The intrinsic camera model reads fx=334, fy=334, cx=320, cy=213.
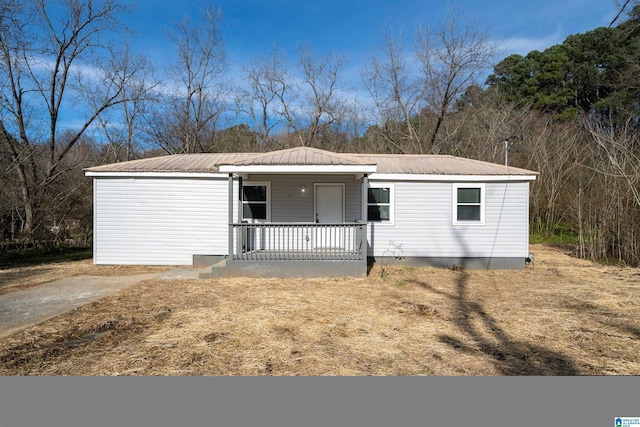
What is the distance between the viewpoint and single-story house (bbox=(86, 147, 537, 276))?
10.1 metres

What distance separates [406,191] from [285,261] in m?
4.24

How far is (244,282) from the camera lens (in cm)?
817

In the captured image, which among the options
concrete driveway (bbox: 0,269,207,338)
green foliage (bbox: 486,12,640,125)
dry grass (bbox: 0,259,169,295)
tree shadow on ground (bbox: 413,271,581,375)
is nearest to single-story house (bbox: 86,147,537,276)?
dry grass (bbox: 0,259,169,295)

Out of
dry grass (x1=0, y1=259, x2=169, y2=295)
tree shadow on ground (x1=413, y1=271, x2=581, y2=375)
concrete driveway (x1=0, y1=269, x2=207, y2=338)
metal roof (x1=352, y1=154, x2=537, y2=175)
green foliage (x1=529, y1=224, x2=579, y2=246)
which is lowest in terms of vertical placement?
tree shadow on ground (x1=413, y1=271, x2=581, y2=375)

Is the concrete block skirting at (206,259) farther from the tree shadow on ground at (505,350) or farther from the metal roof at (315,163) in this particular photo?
the tree shadow on ground at (505,350)

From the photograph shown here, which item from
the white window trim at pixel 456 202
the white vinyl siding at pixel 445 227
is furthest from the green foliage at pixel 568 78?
the white window trim at pixel 456 202

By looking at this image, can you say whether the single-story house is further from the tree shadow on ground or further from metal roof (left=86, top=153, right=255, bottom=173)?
the tree shadow on ground

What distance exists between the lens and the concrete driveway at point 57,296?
5543 mm

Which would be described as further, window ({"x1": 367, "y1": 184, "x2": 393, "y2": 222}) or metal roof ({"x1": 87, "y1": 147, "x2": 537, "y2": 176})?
window ({"x1": 367, "y1": 184, "x2": 393, "y2": 222})

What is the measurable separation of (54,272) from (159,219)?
3.17 meters

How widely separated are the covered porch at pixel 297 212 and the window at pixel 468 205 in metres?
2.98

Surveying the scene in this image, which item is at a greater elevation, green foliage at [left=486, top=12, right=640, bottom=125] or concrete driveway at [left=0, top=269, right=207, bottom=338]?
green foliage at [left=486, top=12, right=640, bottom=125]

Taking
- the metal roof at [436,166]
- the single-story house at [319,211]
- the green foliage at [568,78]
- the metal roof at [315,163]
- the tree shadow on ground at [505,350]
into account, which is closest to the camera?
the tree shadow on ground at [505,350]

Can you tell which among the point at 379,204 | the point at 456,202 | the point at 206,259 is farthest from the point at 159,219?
the point at 456,202
